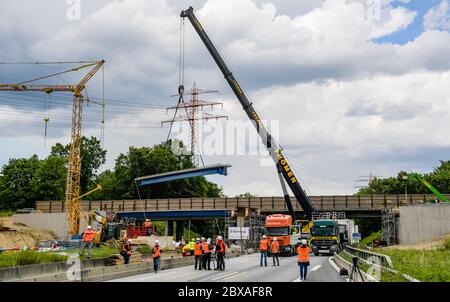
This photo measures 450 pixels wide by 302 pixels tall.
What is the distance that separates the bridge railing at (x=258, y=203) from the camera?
76000mm

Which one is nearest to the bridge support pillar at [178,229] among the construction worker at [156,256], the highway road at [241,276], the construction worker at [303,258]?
the highway road at [241,276]

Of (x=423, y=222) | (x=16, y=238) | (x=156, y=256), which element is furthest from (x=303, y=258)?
(x=16, y=238)

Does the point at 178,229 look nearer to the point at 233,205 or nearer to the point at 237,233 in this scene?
the point at 233,205

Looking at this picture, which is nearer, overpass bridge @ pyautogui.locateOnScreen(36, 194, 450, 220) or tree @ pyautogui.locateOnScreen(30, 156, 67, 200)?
overpass bridge @ pyautogui.locateOnScreen(36, 194, 450, 220)

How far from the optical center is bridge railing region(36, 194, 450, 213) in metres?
76.0

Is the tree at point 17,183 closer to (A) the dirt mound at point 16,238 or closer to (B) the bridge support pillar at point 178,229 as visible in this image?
(B) the bridge support pillar at point 178,229

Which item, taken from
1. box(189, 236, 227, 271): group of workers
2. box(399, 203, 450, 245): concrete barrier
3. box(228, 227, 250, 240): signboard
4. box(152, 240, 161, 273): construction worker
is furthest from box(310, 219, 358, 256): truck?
box(152, 240, 161, 273): construction worker

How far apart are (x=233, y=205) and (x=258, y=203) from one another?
415cm

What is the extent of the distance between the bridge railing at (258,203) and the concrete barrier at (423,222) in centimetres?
1368

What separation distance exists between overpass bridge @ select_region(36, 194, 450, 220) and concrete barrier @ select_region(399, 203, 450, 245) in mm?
11429

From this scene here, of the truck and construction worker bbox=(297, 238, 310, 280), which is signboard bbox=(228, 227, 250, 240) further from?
construction worker bbox=(297, 238, 310, 280)
